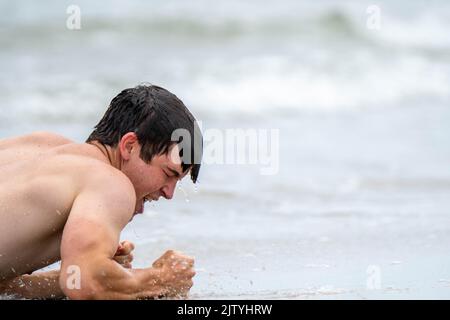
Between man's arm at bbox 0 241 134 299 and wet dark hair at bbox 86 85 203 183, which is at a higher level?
wet dark hair at bbox 86 85 203 183

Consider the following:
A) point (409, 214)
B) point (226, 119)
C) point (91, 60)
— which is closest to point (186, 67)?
point (91, 60)

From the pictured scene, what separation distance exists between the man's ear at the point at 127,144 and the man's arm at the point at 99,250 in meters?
0.23

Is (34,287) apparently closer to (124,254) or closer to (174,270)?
(124,254)

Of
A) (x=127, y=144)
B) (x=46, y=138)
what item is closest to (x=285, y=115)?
(x=46, y=138)

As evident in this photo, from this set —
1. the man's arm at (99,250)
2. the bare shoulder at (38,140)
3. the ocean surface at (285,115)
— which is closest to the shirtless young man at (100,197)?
the man's arm at (99,250)

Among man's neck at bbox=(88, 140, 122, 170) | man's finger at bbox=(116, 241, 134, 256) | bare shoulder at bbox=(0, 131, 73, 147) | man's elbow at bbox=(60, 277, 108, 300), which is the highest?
bare shoulder at bbox=(0, 131, 73, 147)

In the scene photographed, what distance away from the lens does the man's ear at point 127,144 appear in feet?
14.1

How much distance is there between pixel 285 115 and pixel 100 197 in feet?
30.5

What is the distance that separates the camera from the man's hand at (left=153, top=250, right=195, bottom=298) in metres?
4.21

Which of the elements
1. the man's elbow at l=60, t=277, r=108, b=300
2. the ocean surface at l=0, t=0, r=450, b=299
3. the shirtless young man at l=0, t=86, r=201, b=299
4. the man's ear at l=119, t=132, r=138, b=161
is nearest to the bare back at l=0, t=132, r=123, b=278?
the shirtless young man at l=0, t=86, r=201, b=299

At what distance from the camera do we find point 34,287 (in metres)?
4.66

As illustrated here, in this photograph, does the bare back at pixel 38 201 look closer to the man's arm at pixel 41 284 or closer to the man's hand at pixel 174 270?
the man's arm at pixel 41 284

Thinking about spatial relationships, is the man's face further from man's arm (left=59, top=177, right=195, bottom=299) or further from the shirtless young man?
man's arm (left=59, top=177, right=195, bottom=299)

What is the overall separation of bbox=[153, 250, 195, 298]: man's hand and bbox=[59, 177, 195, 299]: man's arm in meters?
0.08
